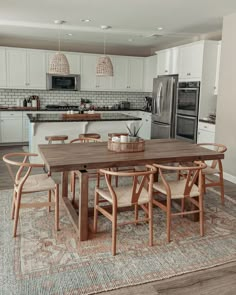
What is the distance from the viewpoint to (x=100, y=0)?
14.0 ft

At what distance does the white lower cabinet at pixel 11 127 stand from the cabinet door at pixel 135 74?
122 inches

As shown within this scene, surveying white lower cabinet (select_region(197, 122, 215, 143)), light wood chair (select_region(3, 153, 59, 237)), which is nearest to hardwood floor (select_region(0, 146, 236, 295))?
light wood chair (select_region(3, 153, 59, 237))

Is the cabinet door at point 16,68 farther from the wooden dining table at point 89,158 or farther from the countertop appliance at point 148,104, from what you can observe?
the wooden dining table at point 89,158

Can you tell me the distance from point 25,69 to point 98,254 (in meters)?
5.98

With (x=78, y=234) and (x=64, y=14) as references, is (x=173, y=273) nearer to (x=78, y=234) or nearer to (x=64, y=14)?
(x=78, y=234)

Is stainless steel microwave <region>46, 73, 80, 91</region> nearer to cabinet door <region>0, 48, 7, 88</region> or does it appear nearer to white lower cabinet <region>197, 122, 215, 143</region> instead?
cabinet door <region>0, 48, 7, 88</region>

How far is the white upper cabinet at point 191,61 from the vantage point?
5786 mm

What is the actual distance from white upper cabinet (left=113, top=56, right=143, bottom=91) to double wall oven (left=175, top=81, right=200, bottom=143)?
8.13 feet

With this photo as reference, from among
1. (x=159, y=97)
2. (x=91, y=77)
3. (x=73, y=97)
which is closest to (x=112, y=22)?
(x=159, y=97)

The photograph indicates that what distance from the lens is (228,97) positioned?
4.97 meters

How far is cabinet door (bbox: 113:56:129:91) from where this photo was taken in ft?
27.6

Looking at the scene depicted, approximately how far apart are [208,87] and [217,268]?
3941mm

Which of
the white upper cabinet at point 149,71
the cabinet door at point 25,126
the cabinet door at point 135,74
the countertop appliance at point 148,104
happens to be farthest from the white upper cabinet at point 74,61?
the countertop appliance at point 148,104

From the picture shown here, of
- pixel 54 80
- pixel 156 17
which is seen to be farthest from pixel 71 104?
pixel 156 17
